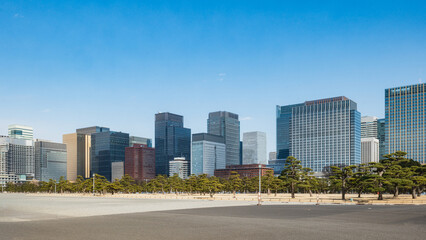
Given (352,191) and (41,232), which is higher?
(41,232)

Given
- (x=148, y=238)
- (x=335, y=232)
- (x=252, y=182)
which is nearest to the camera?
(x=148, y=238)

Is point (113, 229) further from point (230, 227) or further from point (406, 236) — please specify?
point (406, 236)

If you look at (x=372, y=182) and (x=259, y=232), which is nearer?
(x=259, y=232)

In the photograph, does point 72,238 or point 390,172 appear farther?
point 390,172

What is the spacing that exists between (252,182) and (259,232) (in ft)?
367

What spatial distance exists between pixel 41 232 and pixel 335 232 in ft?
52.5

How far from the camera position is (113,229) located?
23.1 metres

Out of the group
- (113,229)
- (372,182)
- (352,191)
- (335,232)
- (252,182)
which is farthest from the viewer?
(352,191)

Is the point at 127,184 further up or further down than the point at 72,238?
further down

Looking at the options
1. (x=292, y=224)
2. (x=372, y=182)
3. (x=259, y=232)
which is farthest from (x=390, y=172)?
(x=259, y=232)

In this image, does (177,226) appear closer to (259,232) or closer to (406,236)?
(259,232)

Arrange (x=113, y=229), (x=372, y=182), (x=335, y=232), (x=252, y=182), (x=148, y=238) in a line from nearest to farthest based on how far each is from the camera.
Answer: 1. (x=148, y=238)
2. (x=335, y=232)
3. (x=113, y=229)
4. (x=372, y=182)
5. (x=252, y=182)

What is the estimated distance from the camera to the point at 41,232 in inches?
861

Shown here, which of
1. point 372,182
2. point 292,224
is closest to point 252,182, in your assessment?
point 372,182
